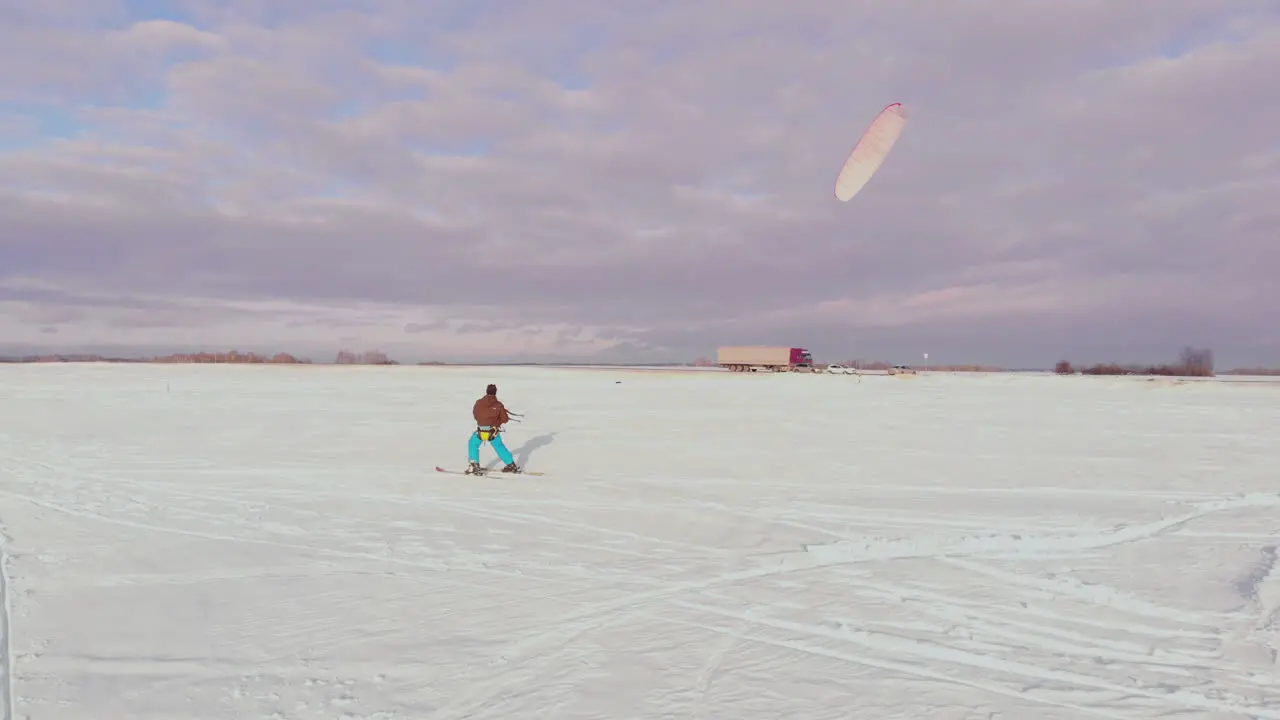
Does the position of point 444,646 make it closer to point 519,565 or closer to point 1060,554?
point 519,565

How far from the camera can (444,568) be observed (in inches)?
297

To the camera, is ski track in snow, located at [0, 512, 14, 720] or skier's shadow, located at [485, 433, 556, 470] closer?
ski track in snow, located at [0, 512, 14, 720]

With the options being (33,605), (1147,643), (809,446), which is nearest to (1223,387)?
(809,446)

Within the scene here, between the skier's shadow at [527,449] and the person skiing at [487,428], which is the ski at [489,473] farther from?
the skier's shadow at [527,449]

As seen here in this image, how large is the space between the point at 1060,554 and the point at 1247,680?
11.3 feet

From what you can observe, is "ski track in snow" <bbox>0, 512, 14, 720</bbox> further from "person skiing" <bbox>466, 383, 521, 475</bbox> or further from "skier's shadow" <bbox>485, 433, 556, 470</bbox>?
"skier's shadow" <bbox>485, 433, 556, 470</bbox>

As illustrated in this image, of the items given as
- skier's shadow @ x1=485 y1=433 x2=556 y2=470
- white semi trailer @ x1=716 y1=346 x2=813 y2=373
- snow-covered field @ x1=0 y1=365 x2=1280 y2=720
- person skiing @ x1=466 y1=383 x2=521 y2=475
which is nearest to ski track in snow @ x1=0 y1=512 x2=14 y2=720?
snow-covered field @ x1=0 y1=365 x2=1280 y2=720

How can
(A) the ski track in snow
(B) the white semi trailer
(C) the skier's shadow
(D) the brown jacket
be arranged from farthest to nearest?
(B) the white semi trailer → (C) the skier's shadow → (D) the brown jacket → (A) the ski track in snow

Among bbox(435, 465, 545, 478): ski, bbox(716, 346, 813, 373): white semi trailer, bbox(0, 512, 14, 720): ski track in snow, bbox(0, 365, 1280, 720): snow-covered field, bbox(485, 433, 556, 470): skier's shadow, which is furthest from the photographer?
bbox(716, 346, 813, 373): white semi trailer

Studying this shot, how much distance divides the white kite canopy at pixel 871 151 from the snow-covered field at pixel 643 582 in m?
6.07

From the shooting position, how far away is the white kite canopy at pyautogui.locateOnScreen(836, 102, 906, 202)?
1641 cm

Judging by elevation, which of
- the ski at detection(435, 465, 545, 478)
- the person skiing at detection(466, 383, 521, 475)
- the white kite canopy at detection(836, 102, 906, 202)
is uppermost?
the white kite canopy at detection(836, 102, 906, 202)

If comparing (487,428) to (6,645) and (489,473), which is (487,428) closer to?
(489,473)

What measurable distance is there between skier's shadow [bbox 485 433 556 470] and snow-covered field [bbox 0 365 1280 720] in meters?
0.62
